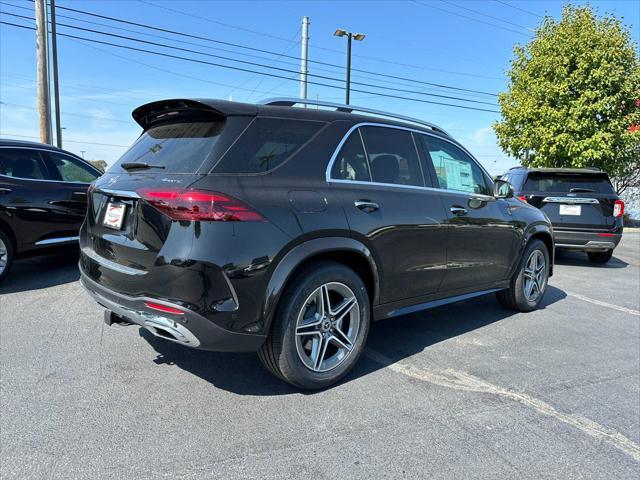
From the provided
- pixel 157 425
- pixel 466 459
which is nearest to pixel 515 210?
pixel 466 459

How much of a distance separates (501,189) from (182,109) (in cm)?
323

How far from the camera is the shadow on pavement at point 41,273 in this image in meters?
5.65

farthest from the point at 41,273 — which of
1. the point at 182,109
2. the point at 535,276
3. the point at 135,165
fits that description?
the point at 535,276

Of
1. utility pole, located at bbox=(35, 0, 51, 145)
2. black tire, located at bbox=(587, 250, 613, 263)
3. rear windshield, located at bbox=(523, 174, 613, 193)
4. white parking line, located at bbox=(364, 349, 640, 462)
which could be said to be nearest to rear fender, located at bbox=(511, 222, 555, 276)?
white parking line, located at bbox=(364, 349, 640, 462)

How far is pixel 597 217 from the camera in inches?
318

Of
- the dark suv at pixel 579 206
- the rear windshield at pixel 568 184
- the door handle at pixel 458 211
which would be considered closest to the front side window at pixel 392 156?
the door handle at pixel 458 211

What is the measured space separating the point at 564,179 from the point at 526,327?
4.65m

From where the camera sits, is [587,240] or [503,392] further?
[587,240]

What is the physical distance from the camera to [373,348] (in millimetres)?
3979

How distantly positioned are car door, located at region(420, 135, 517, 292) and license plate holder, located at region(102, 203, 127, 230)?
2444 mm

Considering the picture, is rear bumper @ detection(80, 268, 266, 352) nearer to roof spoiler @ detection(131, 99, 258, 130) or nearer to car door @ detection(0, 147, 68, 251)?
roof spoiler @ detection(131, 99, 258, 130)

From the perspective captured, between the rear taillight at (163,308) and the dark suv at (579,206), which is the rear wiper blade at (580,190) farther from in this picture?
the rear taillight at (163,308)

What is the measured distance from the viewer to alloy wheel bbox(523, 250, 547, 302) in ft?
17.4

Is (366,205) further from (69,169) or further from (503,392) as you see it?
(69,169)
